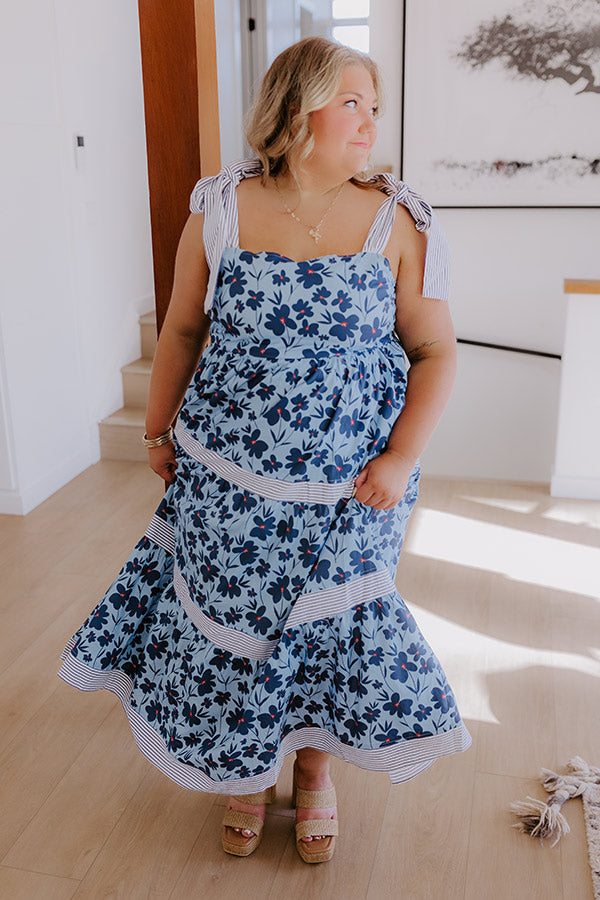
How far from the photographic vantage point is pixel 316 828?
1597 mm

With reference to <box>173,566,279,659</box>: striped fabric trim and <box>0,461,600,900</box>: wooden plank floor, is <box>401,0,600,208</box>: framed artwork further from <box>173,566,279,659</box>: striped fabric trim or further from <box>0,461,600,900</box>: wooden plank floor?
<box>173,566,279,659</box>: striped fabric trim

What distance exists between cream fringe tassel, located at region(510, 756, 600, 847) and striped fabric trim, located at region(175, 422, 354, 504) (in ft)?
2.57

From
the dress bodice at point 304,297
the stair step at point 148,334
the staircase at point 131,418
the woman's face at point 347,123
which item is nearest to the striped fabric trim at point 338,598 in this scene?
the dress bodice at point 304,297

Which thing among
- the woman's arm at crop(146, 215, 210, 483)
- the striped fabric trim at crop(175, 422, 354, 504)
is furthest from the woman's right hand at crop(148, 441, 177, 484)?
the striped fabric trim at crop(175, 422, 354, 504)

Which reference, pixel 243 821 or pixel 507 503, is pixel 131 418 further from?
pixel 243 821

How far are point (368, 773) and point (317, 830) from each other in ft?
0.84

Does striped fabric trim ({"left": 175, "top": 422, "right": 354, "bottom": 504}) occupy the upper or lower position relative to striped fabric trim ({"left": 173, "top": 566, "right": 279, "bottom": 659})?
upper

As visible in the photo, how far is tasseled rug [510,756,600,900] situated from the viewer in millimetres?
1636

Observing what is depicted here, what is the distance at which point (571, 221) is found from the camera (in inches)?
137

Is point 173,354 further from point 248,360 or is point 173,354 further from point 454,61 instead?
point 454,61

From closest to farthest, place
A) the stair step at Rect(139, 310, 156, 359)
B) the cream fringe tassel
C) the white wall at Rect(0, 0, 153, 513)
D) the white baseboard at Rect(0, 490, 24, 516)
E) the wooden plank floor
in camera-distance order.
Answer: the wooden plank floor → the cream fringe tassel → the white wall at Rect(0, 0, 153, 513) → the white baseboard at Rect(0, 490, 24, 516) → the stair step at Rect(139, 310, 156, 359)

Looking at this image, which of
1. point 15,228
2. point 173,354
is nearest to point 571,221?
point 15,228

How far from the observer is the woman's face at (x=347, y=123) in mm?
1319

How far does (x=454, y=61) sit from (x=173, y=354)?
242cm
